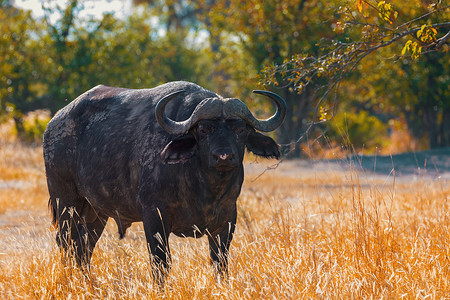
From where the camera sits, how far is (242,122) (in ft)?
15.0

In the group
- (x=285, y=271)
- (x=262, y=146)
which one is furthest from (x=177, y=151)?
(x=285, y=271)

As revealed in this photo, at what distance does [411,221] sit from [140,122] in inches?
131

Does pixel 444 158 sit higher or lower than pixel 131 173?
lower

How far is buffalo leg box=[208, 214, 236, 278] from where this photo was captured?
4829 millimetres

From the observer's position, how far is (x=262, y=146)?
4.93 m

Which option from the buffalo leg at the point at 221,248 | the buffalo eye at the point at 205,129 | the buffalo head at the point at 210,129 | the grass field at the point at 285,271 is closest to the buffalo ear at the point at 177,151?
the buffalo head at the point at 210,129

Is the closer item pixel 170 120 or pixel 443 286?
pixel 443 286

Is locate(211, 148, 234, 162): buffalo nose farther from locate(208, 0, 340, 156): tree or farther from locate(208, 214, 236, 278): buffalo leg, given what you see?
locate(208, 0, 340, 156): tree

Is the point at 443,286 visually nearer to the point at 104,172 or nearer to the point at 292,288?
the point at 292,288

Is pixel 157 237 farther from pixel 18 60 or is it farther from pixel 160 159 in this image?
pixel 18 60

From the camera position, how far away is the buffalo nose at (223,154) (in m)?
4.17

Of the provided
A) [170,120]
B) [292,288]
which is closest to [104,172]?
[170,120]

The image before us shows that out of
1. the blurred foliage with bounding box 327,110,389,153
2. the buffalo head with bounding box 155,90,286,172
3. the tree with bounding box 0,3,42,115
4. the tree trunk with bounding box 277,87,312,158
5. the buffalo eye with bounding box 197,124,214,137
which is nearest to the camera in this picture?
the buffalo head with bounding box 155,90,286,172

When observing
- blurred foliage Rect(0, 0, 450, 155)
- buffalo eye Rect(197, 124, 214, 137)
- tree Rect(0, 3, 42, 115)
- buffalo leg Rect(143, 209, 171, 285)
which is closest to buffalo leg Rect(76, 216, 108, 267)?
buffalo leg Rect(143, 209, 171, 285)
